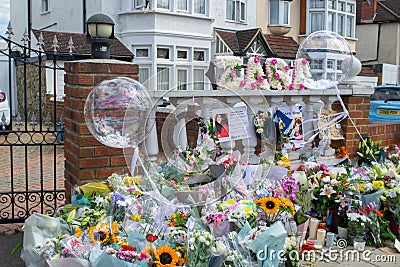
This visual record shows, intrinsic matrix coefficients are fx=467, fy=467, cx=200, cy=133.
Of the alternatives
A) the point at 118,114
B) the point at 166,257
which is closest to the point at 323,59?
the point at 118,114

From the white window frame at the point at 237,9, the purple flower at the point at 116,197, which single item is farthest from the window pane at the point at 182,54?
the purple flower at the point at 116,197

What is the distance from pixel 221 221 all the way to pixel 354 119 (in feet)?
8.81

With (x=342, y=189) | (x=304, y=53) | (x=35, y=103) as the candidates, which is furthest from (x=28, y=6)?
(x=342, y=189)

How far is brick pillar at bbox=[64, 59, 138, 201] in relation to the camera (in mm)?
3711

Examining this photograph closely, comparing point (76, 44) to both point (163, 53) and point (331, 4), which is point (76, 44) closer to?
point (163, 53)

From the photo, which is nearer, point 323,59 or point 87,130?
point 87,130

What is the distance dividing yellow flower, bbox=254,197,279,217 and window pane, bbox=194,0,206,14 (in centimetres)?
1348

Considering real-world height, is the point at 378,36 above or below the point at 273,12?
below

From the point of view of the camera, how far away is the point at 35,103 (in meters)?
13.0

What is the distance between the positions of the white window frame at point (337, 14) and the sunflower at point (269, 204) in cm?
1753

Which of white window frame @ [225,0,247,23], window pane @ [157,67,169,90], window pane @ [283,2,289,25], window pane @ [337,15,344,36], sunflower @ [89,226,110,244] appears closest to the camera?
sunflower @ [89,226,110,244]

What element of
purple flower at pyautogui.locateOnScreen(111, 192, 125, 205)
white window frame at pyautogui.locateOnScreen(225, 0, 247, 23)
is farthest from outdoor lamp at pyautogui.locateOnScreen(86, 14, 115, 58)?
white window frame at pyautogui.locateOnScreen(225, 0, 247, 23)

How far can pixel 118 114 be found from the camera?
10.6ft

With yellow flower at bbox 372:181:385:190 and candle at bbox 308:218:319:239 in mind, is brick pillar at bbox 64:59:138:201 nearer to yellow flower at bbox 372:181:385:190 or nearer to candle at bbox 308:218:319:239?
candle at bbox 308:218:319:239
